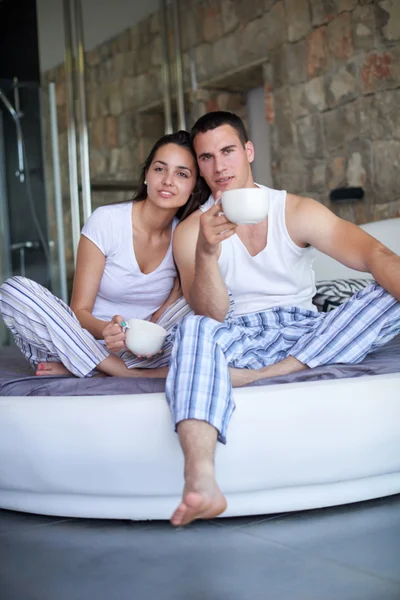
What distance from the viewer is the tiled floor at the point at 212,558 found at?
1.38m

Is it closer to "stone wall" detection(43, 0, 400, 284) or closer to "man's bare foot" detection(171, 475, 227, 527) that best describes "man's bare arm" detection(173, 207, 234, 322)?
"man's bare foot" detection(171, 475, 227, 527)

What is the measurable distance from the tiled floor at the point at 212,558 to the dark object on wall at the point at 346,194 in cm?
263

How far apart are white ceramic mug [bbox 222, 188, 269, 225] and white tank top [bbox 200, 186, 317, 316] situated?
61cm

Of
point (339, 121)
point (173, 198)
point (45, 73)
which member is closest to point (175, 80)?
point (45, 73)

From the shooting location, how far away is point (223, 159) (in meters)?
2.36

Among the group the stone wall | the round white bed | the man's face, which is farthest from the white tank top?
the stone wall

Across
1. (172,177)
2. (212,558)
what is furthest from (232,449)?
(172,177)

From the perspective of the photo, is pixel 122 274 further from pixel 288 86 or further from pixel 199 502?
pixel 288 86

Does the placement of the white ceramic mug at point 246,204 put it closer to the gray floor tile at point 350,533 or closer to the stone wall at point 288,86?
the gray floor tile at point 350,533

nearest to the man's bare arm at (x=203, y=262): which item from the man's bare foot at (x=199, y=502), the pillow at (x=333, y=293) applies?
the man's bare foot at (x=199, y=502)

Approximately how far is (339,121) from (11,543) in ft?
11.0

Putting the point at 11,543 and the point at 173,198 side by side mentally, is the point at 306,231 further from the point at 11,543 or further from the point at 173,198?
the point at 11,543

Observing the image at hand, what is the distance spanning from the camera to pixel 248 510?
5.78 feet

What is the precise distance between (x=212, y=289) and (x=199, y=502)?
80 centimetres
